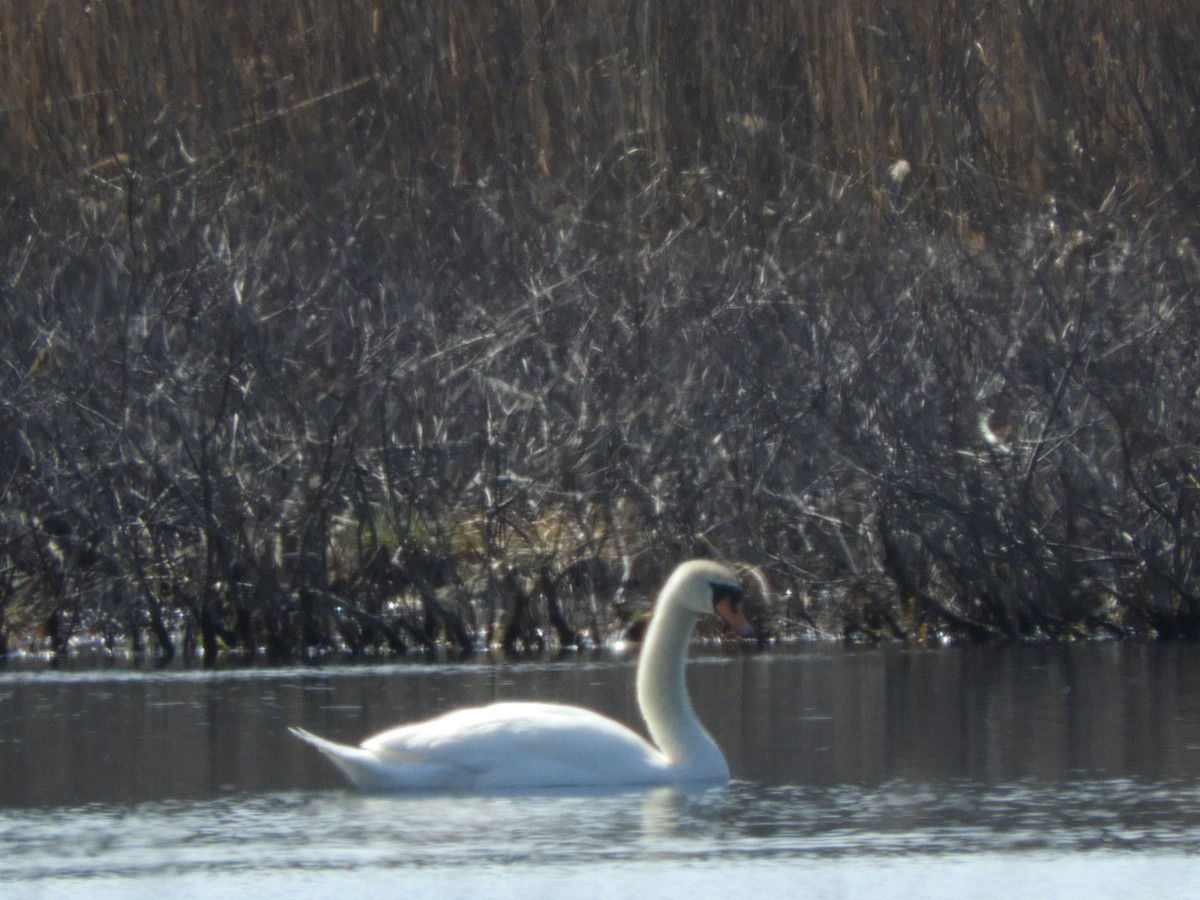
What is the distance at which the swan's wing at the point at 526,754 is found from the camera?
24.0 ft

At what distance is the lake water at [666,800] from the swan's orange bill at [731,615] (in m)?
0.46

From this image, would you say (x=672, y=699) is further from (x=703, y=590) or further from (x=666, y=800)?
(x=666, y=800)

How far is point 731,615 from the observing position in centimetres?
782

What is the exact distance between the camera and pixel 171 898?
5766mm

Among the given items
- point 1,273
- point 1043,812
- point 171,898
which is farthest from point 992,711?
point 1,273

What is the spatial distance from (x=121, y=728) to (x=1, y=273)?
190 inches

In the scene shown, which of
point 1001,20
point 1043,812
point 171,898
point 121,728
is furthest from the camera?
point 1001,20

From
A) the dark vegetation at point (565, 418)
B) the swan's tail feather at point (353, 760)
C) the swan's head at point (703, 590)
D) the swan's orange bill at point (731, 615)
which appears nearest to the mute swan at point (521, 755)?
the swan's tail feather at point (353, 760)

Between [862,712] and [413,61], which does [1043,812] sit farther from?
[413,61]

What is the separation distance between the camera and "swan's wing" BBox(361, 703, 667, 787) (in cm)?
732

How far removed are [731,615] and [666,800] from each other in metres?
0.88

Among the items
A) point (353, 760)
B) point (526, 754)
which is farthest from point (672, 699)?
point (353, 760)

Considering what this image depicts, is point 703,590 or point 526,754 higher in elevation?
point 703,590

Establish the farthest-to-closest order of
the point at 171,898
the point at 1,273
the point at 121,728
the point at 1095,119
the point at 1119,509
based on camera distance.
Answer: the point at 1095,119, the point at 1,273, the point at 1119,509, the point at 121,728, the point at 171,898
